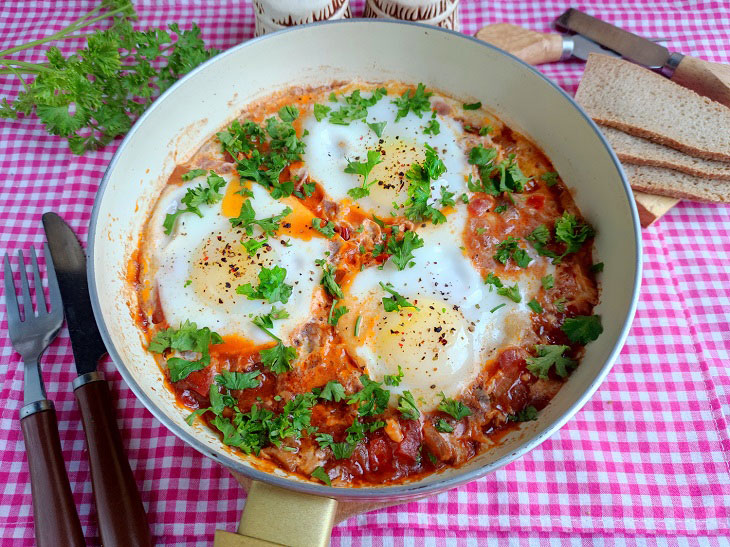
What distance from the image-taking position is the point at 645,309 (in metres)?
3.31

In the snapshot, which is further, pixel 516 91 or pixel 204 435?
pixel 516 91

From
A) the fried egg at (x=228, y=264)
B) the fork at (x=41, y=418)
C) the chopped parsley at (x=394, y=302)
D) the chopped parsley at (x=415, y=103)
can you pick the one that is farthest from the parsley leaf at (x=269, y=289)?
the chopped parsley at (x=415, y=103)

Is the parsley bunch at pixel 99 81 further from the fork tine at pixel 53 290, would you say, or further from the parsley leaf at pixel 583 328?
the parsley leaf at pixel 583 328

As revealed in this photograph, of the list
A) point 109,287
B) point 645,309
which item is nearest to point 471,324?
point 645,309

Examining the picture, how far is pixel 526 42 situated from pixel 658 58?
35.0 inches

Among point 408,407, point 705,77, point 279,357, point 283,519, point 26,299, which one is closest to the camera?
point 283,519

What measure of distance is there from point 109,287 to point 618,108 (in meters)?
3.19

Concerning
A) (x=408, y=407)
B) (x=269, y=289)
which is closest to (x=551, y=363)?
(x=408, y=407)

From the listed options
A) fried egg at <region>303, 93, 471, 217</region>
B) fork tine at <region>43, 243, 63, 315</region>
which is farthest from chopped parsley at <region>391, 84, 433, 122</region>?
fork tine at <region>43, 243, 63, 315</region>

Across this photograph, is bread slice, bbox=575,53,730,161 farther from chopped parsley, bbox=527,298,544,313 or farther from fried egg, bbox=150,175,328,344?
fried egg, bbox=150,175,328,344

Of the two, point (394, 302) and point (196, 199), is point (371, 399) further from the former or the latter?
point (196, 199)

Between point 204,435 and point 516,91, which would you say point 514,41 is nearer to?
point 516,91

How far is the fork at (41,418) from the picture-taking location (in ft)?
8.30

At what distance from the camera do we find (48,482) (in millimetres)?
2596
